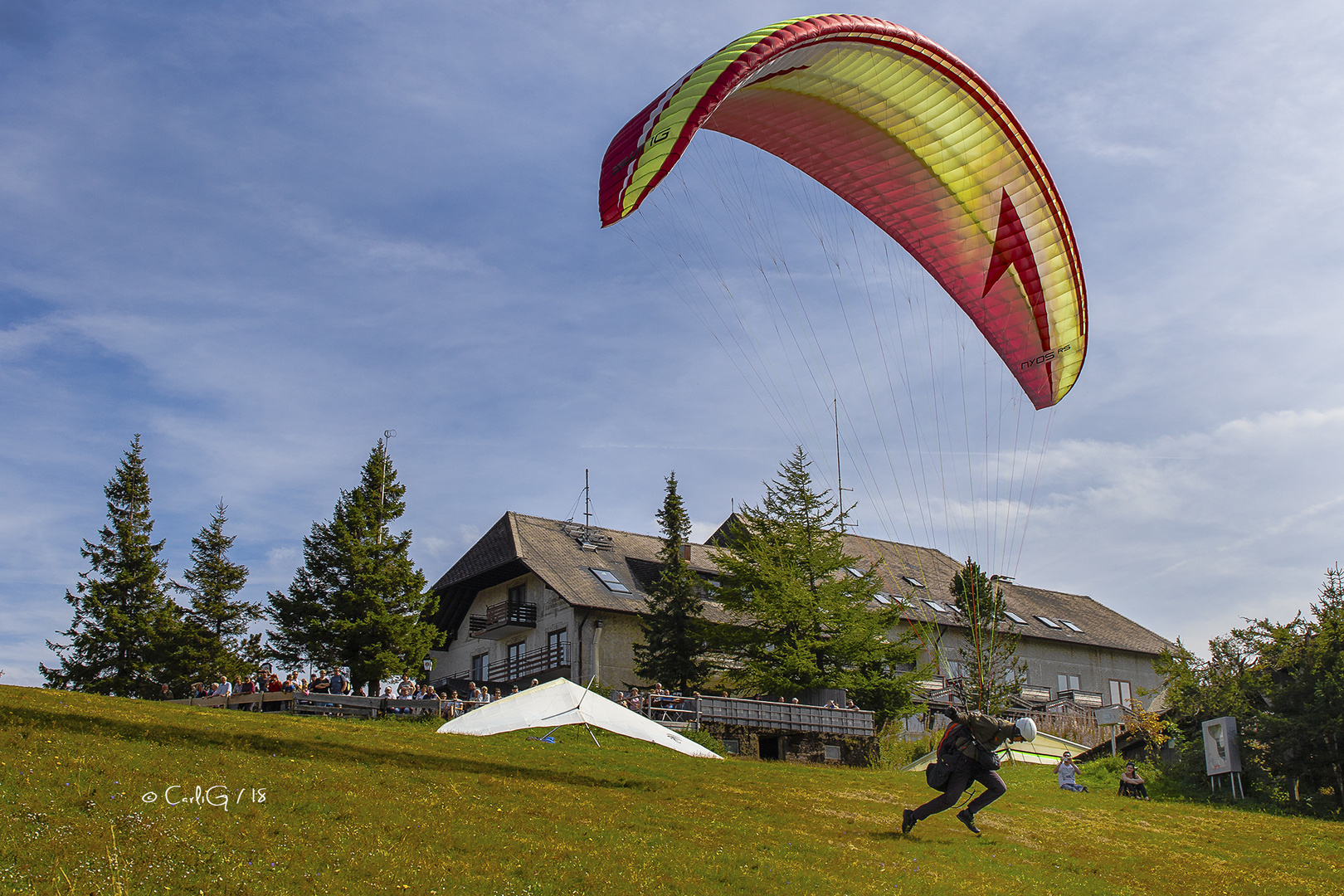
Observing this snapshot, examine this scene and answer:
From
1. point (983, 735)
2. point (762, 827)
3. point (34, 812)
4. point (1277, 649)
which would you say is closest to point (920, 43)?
point (983, 735)

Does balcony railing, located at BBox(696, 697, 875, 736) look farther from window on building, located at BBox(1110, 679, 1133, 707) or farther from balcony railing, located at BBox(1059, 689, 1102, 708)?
window on building, located at BBox(1110, 679, 1133, 707)

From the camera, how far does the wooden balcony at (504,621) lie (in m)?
37.4

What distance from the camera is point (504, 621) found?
123 feet

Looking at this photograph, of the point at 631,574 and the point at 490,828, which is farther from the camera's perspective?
the point at 631,574

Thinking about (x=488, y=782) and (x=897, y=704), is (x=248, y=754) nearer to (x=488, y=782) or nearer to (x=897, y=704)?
(x=488, y=782)

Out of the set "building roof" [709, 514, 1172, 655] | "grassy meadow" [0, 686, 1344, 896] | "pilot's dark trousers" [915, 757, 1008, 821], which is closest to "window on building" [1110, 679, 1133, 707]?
"building roof" [709, 514, 1172, 655]

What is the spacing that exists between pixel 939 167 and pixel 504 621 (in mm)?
25937

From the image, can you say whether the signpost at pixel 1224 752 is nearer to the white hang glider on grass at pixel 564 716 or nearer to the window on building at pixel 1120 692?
the white hang glider on grass at pixel 564 716

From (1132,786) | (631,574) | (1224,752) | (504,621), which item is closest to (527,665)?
(504,621)

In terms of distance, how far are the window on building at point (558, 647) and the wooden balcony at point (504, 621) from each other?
4.58 feet

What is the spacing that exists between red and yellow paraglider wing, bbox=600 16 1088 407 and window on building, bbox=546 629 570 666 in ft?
Result: 70.9

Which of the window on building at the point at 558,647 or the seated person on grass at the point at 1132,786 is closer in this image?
the seated person on grass at the point at 1132,786

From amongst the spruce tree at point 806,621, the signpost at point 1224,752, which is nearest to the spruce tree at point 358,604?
the spruce tree at point 806,621

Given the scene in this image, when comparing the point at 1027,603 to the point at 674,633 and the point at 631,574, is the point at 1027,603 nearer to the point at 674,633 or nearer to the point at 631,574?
the point at 631,574
